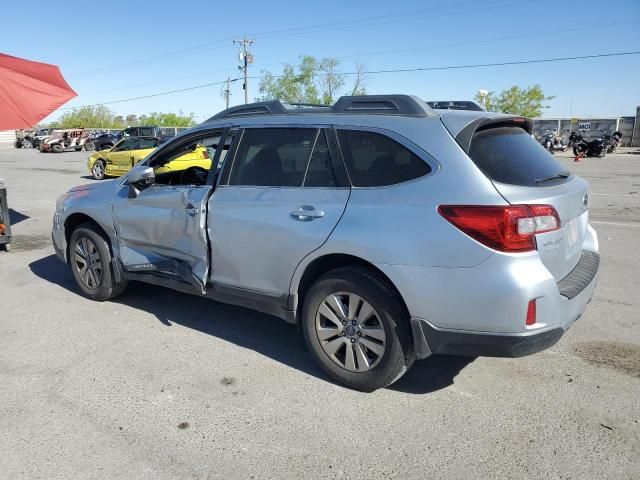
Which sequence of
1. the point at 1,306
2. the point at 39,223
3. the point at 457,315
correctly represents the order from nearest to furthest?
the point at 457,315 < the point at 1,306 < the point at 39,223

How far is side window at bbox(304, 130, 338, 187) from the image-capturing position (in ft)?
11.3

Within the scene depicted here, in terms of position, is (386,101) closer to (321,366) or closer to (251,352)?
(321,366)

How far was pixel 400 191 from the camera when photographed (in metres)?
3.09

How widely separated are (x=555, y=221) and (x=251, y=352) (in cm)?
236

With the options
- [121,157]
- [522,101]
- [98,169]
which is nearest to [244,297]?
[121,157]

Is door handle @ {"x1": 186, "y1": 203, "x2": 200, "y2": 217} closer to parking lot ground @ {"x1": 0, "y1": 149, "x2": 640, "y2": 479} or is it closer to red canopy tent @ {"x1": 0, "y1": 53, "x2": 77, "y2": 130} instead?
parking lot ground @ {"x1": 0, "y1": 149, "x2": 640, "y2": 479}

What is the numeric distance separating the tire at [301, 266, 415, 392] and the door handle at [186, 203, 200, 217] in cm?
123

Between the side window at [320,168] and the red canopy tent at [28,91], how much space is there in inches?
169

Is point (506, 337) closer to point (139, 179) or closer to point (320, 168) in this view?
point (320, 168)

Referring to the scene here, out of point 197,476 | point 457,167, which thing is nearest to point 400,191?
point 457,167

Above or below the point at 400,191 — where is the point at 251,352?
below

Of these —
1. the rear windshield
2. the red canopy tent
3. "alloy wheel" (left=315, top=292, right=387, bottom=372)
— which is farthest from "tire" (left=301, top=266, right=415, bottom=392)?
the red canopy tent

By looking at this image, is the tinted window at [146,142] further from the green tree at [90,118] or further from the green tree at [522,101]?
the green tree at [90,118]

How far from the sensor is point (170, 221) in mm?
4332
